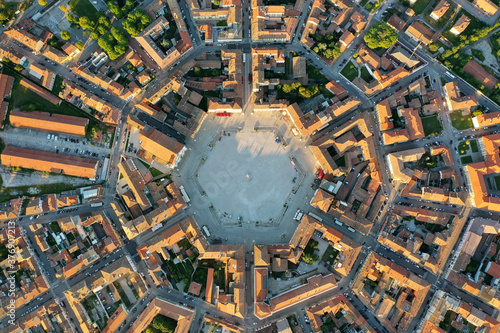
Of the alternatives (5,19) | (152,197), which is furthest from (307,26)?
(5,19)

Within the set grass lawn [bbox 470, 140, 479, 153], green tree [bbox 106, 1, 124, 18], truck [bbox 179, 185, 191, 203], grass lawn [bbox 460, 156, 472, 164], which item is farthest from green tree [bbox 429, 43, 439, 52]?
green tree [bbox 106, 1, 124, 18]

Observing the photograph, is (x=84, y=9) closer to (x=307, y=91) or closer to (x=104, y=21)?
(x=104, y=21)

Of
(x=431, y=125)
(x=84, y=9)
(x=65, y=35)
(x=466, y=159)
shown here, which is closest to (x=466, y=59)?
(x=431, y=125)

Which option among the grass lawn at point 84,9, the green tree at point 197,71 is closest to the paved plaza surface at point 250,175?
the green tree at point 197,71

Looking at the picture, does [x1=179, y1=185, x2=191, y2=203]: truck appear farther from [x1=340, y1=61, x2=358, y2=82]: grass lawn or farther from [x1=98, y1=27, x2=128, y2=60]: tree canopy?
[x1=340, y1=61, x2=358, y2=82]: grass lawn

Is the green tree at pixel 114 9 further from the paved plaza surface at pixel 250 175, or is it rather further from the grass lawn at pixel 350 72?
the grass lawn at pixel 350 72
